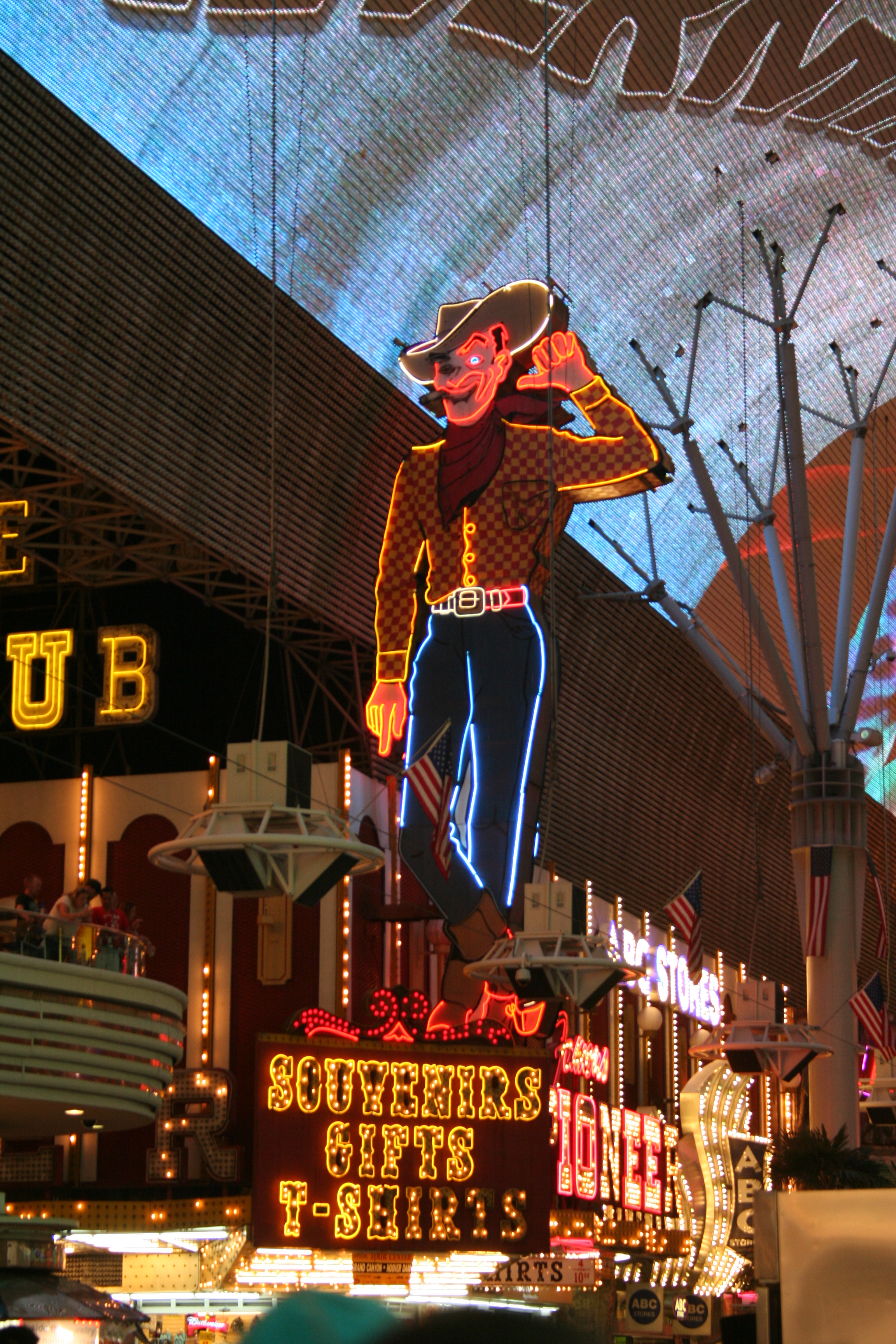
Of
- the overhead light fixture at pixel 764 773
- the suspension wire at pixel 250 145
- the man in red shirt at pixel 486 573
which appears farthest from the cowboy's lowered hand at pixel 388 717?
the suspension wire at pixel 250 145

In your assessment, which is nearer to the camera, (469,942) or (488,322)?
(469,942)

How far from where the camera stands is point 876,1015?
26.3 meters

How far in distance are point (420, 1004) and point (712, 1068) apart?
7520mm

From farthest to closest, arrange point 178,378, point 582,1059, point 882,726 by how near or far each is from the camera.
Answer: point 882,726 < point 582,1059 < point 178,378

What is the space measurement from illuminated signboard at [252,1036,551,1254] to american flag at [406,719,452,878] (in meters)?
2.53

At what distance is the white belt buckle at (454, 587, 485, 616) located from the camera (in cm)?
2488

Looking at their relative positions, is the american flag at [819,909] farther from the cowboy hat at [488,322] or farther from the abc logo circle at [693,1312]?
the cowboy hat at [488,322]

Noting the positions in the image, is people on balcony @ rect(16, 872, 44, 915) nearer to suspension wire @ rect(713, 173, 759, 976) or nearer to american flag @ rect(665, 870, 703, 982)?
american flag @ rect(665, 870, 703, 982)

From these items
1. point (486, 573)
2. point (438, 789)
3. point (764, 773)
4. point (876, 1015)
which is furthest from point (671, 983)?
point (486, 573)

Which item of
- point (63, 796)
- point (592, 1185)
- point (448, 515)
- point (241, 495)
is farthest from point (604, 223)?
point (592, 1185)

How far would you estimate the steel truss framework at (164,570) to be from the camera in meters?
23.0

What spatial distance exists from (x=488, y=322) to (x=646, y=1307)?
13008 millimetres

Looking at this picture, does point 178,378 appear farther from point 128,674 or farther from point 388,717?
point 388,717

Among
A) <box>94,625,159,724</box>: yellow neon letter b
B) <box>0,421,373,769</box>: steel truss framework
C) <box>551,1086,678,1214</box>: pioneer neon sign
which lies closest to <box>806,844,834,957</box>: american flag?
<box>551,1086,678,1214</box>: pioneer neon sign
